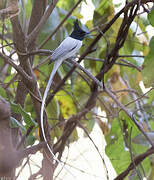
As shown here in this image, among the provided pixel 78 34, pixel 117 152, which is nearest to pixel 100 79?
pixel 78 34

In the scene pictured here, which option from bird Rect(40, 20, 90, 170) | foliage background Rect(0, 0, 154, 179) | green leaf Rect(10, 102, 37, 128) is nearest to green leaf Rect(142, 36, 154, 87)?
foliage background Rect(0, 0, 154, 179)

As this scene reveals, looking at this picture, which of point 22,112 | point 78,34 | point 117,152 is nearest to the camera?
point 22,112

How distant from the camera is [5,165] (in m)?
0.46

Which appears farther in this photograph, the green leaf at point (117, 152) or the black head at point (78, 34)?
the green leaf at point (117, 152)

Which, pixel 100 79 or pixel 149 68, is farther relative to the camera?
pixel 100 79

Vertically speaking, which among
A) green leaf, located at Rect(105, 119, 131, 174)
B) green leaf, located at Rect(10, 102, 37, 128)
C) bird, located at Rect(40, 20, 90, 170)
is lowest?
green leaf, located at Rect(105, 119, 131, 174)

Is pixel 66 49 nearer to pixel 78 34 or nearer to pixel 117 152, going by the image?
pixel 78 34

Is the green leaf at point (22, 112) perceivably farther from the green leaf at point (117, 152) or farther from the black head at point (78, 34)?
the green leaf at point (117, 152)

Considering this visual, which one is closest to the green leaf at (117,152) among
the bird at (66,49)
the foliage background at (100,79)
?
the foliage background at (100,79)

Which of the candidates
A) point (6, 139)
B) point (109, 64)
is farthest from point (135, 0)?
point (6, 139)

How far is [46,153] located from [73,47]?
0.33 m

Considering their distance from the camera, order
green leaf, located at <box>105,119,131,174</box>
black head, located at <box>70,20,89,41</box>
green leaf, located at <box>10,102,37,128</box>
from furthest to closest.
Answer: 1. green leaf, located at <box>105,119,131,174</box>
2. black head, located at <box>70,20,89,41</box>
3. green leaf, located at <box>10,102,37,128</box>

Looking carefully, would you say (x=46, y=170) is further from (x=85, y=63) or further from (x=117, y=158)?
(x=85, y=63)

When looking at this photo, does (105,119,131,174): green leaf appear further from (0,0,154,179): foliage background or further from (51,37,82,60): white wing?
(51,37,82,60): white wing
